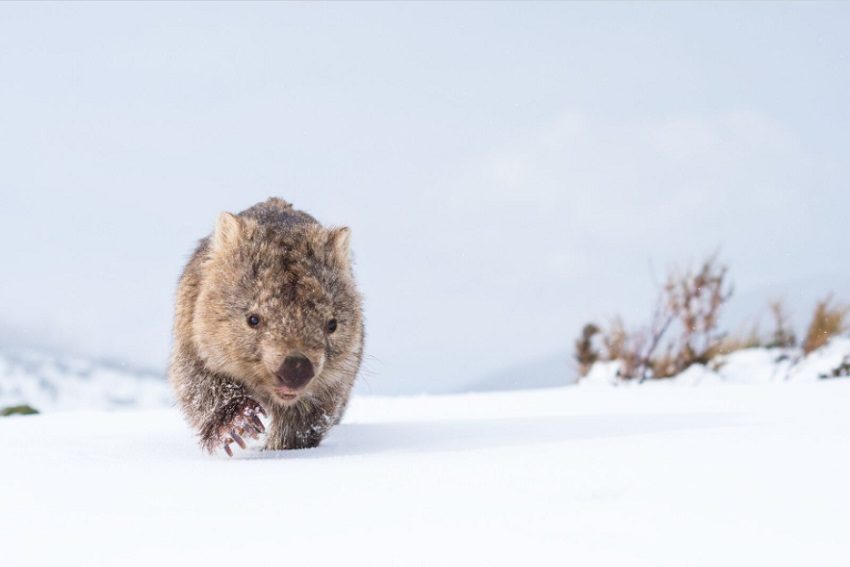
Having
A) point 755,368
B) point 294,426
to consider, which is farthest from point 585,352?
point 294,426

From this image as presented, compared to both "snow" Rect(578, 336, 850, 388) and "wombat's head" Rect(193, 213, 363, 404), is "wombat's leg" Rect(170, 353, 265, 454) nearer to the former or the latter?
"wombat's head" Rect(193, 213, 363, 404)

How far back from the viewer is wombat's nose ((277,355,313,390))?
3.88 m

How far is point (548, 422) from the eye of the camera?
17.2 feet

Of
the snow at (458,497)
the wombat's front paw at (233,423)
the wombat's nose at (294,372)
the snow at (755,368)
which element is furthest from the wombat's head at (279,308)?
the snow at (755,368)

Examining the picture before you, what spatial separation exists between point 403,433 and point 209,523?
99.4 inches

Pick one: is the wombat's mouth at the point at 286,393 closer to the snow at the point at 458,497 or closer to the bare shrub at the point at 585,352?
the snow at the point at 458,497

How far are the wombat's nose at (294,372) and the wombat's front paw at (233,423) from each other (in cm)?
59

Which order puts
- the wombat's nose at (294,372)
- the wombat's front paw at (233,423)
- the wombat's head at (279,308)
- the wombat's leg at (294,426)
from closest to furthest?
the wombat's nose at (294,372), the wombat's head at (279,308), the wombat's front paw at (233,423), the wombat's leg at (294,426)

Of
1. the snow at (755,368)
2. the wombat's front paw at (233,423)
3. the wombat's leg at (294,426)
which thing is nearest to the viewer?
the wombat's front paw at (233,423)

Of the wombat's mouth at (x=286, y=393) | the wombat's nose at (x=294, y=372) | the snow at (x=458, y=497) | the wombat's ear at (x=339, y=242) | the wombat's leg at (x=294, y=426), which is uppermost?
the wombat's ear at (x=339, y=242)

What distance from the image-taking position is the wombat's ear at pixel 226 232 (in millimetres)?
4426

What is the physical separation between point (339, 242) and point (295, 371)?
91 centimetres

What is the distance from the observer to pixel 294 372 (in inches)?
153

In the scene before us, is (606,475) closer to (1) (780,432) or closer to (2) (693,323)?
(1) (780,432)
